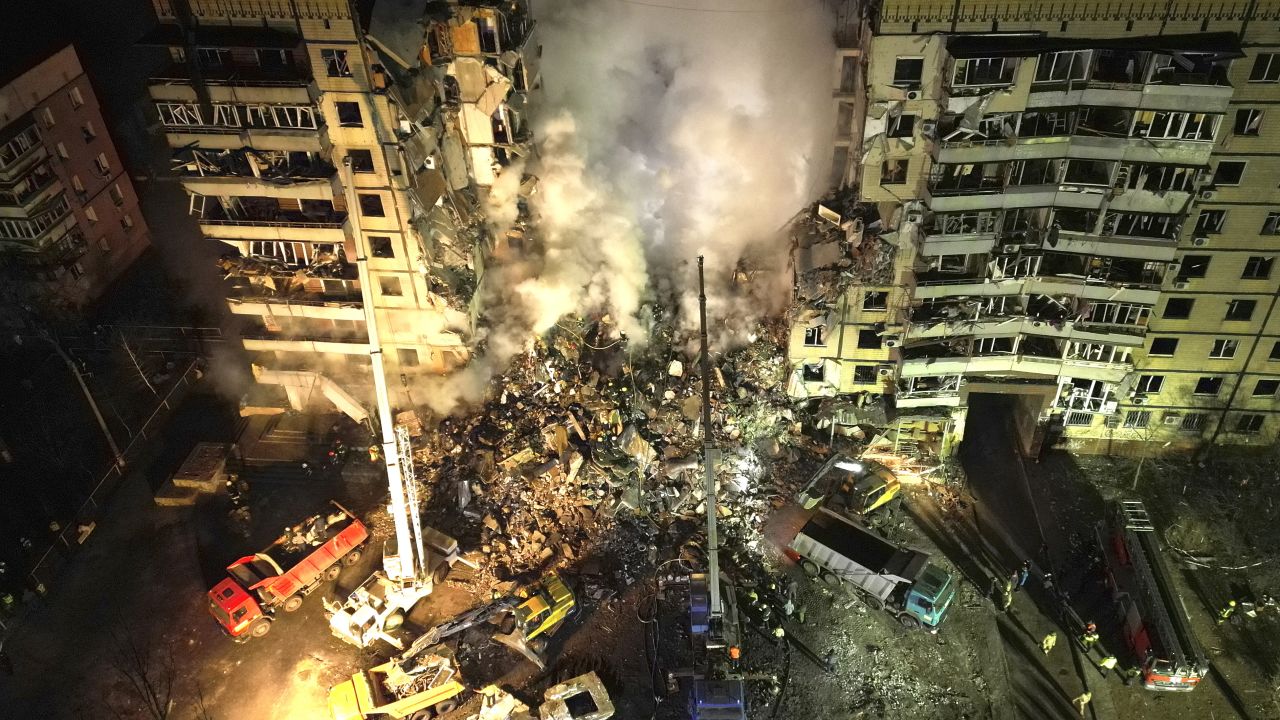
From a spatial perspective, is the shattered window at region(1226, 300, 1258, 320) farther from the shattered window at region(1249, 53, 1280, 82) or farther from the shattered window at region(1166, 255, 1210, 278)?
the shattered window at region(1249, 53, 1280, 82)

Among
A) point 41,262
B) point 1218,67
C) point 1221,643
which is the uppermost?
point 1218,67

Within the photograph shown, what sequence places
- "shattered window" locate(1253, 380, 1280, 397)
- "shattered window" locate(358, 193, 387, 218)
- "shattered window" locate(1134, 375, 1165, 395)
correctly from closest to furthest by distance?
"shattered window" locate(358, 193, 387, 218)
"shattered window" locate(1253, 380, 1280, 397)
"shattered window" locate(1134, 375, 1165, 395)

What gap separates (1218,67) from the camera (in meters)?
30.9

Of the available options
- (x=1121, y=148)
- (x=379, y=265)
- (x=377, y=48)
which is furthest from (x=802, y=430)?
(x=377, y=48)

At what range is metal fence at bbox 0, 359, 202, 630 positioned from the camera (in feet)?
125

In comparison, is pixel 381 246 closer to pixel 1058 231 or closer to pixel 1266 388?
pixel 1058 231

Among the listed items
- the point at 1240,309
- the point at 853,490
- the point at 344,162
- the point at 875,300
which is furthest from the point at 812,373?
the point at 344,162

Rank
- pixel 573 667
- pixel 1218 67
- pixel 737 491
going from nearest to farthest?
pixel 1218 67, pixel 573 667, pixel 737 491

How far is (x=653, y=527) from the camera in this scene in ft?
127

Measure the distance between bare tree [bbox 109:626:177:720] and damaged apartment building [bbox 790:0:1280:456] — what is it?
28.5 metres

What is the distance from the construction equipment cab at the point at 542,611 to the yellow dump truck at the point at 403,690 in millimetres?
2754

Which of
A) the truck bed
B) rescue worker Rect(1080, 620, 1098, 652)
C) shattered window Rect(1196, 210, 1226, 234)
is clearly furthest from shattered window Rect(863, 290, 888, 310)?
rescue worker Rect(1080, 620, 1098, 652)

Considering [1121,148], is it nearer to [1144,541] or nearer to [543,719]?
[1144,541]

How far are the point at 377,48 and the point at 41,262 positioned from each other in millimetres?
26167
